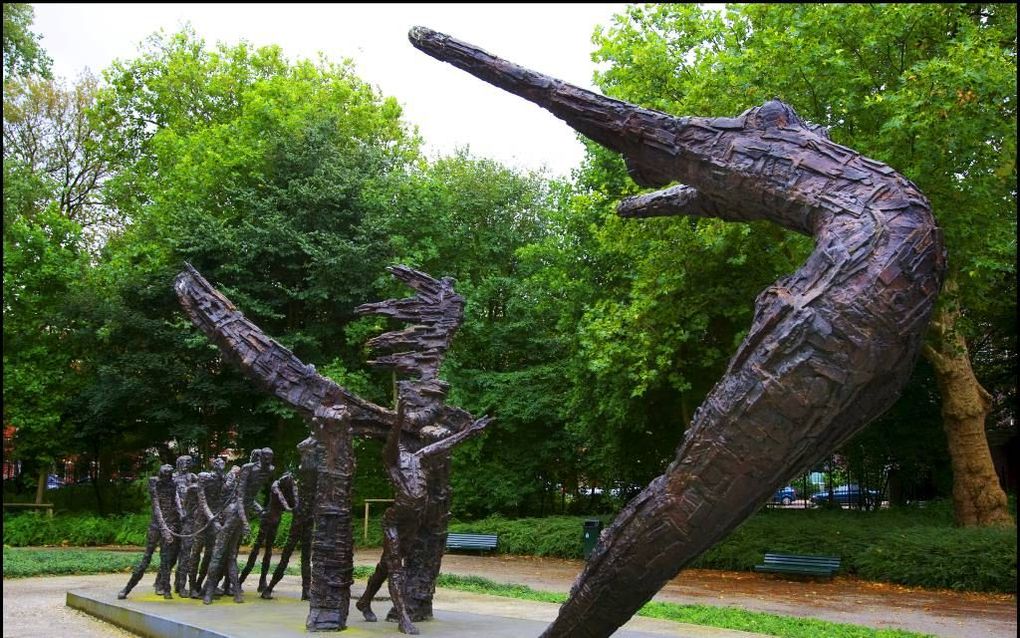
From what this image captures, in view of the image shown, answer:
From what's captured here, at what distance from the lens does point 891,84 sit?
44.4ft

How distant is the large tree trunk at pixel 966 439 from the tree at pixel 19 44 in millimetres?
16800

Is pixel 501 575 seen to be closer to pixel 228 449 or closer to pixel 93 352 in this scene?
pixel 228 449

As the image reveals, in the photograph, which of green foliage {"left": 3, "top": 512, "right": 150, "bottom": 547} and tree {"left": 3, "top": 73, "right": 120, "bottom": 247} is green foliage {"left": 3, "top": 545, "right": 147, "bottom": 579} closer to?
green foliage {"left": 3, "top": 512, "right": 150, "bottom": 547}

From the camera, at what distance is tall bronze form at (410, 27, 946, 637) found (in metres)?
2.87

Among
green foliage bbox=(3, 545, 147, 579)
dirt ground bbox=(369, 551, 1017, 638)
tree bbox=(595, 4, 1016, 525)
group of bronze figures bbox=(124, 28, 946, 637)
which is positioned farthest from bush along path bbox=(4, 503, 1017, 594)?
group of bronze figures bbox=(124, 28, 946, 637)

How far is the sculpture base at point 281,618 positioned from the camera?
7.29 metres

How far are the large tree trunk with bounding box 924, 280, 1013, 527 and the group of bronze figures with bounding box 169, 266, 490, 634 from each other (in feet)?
32.1

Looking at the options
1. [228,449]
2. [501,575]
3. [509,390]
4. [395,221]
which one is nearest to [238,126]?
[395,221]

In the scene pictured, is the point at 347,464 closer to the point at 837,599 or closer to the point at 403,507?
the point at 403,507

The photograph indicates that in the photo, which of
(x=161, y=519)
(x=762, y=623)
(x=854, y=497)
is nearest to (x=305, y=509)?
(x=161, y=519)

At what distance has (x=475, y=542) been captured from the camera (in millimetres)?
19797

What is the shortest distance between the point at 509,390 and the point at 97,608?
13441 millimetres

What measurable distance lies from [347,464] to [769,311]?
512 centimetres

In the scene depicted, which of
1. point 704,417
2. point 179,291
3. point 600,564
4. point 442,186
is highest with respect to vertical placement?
point 442,186
